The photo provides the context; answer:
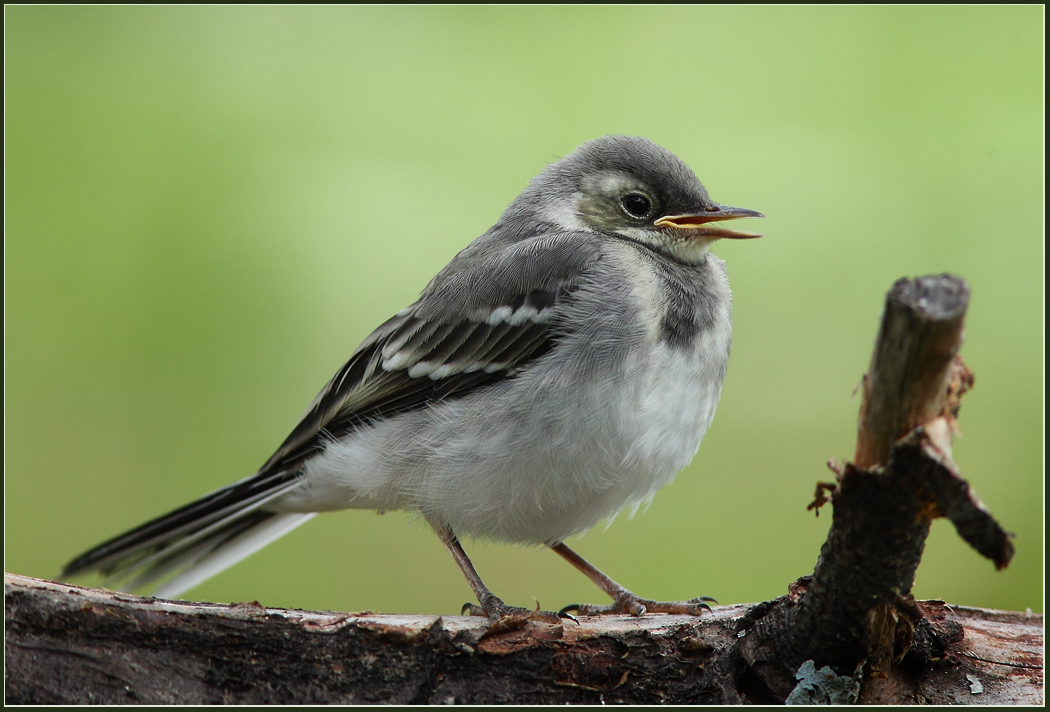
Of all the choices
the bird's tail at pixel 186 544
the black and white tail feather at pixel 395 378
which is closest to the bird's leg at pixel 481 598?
the black and white tail feather at pixel 395 378

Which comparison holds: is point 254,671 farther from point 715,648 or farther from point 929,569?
point 929,569

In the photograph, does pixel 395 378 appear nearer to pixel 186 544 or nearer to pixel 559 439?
pixel 559 439

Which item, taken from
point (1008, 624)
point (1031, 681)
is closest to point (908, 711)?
point (1031, 681)

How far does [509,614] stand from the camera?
4.02m

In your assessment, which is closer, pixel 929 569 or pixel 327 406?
pixel 327 406

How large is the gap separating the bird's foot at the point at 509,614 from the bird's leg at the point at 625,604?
26 cm

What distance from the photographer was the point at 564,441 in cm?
408

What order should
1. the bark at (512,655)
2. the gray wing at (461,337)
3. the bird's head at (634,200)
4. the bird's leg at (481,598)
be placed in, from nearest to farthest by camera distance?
the bark at (512,655), the bird's leg at (481,598), the gray wing at (461,337), the bird's head at (634,200)

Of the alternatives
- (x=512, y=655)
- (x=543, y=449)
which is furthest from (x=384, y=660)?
(x=543, y=449)

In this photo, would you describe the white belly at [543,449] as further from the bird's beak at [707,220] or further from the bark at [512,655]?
the bark at [512,655]

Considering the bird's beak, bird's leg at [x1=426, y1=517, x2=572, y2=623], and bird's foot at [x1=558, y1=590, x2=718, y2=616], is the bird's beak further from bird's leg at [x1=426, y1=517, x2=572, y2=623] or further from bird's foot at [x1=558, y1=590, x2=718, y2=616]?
bird's leg at [x1=426, y1=517, x2=572, y2=623]

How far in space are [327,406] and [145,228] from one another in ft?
7.71

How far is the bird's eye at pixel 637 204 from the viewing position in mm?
4914

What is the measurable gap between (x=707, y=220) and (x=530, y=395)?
153cm
